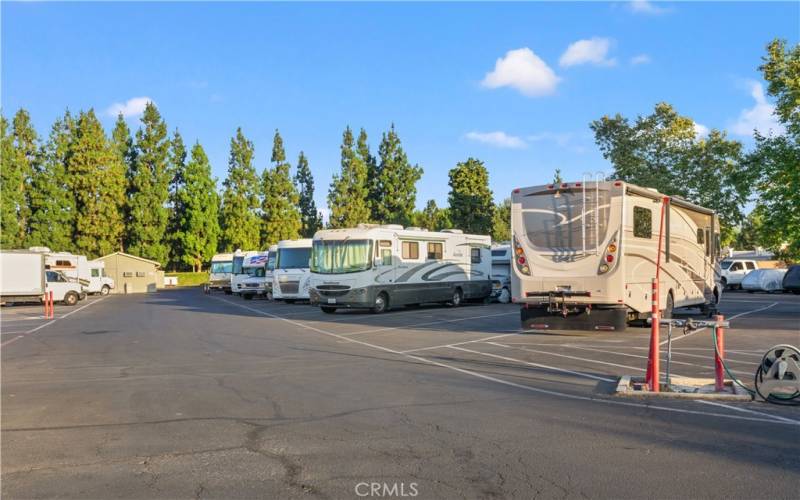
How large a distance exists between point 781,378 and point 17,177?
215ft

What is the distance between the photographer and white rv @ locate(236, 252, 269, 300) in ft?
129

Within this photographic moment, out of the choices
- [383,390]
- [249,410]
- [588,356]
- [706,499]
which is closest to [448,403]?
[383,390]

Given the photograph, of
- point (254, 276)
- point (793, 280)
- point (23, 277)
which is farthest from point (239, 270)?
point (793, 280)

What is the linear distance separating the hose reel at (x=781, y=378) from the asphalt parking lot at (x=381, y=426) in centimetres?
29

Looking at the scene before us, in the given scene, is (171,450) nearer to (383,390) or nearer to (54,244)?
(383,390)

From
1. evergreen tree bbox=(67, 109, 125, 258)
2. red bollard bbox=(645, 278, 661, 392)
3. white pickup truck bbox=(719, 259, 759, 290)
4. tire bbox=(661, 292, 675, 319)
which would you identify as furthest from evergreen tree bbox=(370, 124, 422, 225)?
red bollard bbox=(645, 278, 661, 392)

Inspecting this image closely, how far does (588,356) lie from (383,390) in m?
4.81

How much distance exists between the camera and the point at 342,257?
78.0 feet

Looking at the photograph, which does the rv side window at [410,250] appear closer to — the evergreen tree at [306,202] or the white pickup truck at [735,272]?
the white pickup truck at [735,272]

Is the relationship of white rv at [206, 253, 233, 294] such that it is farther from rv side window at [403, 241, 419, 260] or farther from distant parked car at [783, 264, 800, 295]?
distant parked car at [783, 264, 800, 295]

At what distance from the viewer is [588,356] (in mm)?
12320

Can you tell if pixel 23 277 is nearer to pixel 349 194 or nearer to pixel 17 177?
pixel 17 177

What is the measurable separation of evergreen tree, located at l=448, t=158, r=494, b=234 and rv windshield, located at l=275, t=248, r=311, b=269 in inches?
1196

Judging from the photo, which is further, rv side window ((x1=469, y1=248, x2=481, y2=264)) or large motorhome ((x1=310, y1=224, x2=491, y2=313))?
rv side window ((x1=469, y1=248, x2=481, y2=264))
